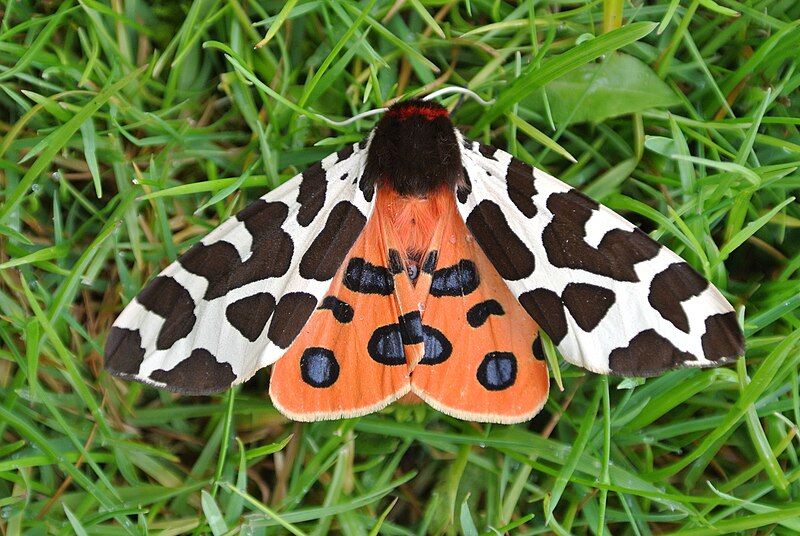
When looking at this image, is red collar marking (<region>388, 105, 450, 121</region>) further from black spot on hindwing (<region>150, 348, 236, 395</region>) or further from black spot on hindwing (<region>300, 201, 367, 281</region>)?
black spot on hindwing (<region>150, 348, 236, 395</region>)

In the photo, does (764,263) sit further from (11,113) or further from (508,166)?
(11,113)

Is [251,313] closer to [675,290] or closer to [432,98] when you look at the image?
[432,98]

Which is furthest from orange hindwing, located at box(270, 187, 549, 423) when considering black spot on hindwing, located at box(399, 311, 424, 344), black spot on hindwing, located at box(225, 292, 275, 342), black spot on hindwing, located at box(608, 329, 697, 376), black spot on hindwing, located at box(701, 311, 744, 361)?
black spot on hindwing, located at box(701, 311, 744, 361)

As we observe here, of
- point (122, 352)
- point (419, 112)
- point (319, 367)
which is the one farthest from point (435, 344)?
point (122, 352)

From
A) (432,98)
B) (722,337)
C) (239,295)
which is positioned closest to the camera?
(722,337)

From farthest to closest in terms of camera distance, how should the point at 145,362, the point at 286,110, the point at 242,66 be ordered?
the point at 286,110
the point at 242,66
the point at 145,362

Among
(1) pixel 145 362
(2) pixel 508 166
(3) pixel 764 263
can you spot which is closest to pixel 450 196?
(2) pixel 508 166
